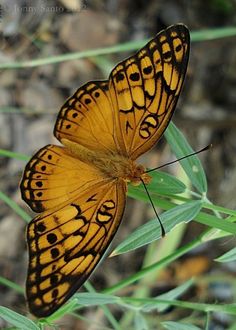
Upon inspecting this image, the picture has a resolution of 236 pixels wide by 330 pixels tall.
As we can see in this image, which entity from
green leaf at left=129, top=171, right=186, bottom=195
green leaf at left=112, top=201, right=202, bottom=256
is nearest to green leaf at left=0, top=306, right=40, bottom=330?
green leaf at left=112, top=201, right=202, bottom=256

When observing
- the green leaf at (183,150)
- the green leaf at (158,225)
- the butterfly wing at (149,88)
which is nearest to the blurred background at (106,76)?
the butterfly wing at (149,88)

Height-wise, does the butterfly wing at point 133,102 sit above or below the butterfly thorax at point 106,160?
above

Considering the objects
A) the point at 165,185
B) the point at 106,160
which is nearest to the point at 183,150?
A: the point at 165,185

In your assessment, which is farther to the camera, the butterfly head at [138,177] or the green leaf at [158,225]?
the butterfly head at [138,177]

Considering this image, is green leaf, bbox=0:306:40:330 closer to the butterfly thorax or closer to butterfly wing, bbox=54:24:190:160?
the butterfly thorax

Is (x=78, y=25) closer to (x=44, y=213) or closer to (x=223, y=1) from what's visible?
(x=223, y=1)

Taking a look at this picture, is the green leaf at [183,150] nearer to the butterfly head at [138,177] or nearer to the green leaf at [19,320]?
the butterfly head at [138,177]

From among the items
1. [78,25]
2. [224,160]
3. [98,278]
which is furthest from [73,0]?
[98,278]
